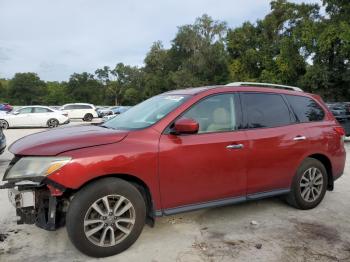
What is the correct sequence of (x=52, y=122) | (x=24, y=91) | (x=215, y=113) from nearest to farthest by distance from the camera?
1. (x=215, y=113)
2. (x=52, y=122)
3. (x=24, y=91)

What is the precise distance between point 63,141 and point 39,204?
0.67 meters

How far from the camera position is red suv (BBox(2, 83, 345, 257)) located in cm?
337

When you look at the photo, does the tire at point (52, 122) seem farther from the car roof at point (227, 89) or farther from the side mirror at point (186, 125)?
the side mirror at point (186, 125)

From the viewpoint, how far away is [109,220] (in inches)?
139

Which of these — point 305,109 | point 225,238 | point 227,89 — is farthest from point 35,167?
point 305,109

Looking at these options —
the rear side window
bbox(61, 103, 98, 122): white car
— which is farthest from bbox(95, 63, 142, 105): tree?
the rear side window

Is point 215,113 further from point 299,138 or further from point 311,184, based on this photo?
point 311,184

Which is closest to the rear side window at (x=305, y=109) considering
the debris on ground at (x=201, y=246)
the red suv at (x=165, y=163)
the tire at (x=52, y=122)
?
the red suv at (x=165, y=163)

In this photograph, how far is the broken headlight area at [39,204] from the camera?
337 centimetres

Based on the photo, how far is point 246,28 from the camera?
4116cm

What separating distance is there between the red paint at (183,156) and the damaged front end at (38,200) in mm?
177

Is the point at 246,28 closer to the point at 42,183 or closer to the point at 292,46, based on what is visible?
the point at 292,46

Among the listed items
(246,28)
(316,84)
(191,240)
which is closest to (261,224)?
(191,240)

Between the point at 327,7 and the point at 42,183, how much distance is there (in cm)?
3569
